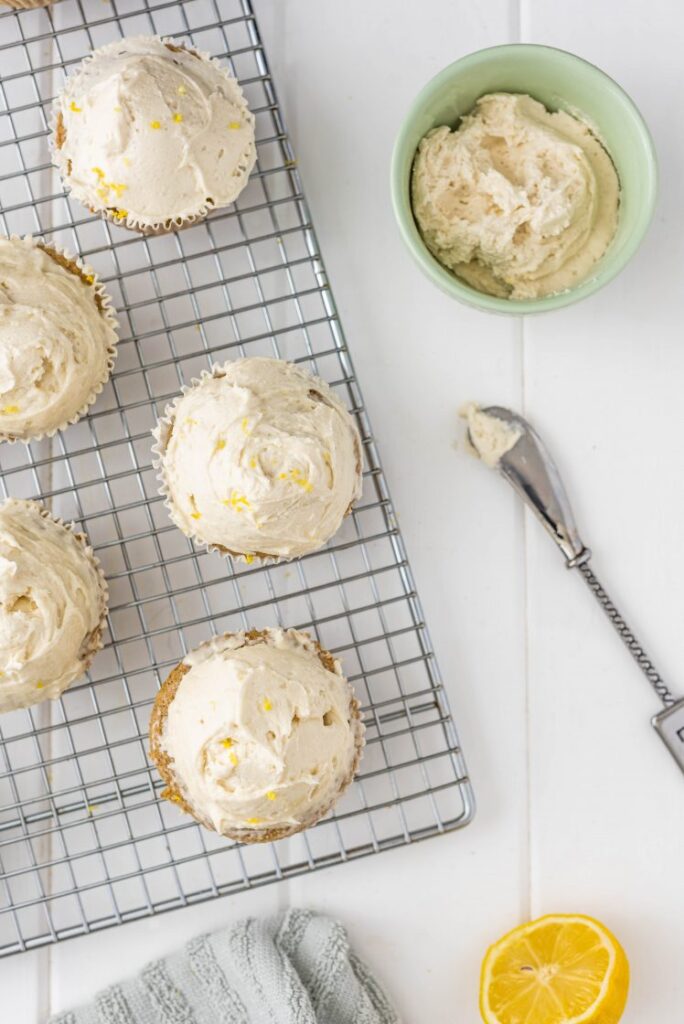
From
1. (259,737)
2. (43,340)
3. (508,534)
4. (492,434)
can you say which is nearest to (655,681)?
(508,534)

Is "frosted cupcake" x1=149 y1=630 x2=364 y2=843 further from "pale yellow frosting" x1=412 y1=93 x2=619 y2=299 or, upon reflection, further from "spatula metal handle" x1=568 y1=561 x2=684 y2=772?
"pale yellow frosting" x1=412 y1=93 x2=619 y2=299

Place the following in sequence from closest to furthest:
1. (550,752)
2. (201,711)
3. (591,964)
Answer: (201,711) → (591,964) → (550,752)

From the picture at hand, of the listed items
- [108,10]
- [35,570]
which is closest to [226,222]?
[108,10]

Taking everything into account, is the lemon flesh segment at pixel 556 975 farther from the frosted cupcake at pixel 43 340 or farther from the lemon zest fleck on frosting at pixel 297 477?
the frosted cupcake at pixel 43 340

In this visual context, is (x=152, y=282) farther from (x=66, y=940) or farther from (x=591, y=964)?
(x=591, y=964)

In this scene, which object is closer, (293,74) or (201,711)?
(201,711)

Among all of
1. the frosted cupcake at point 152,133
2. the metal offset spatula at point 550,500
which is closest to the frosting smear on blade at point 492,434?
the metal offset spatula at point 550,500
